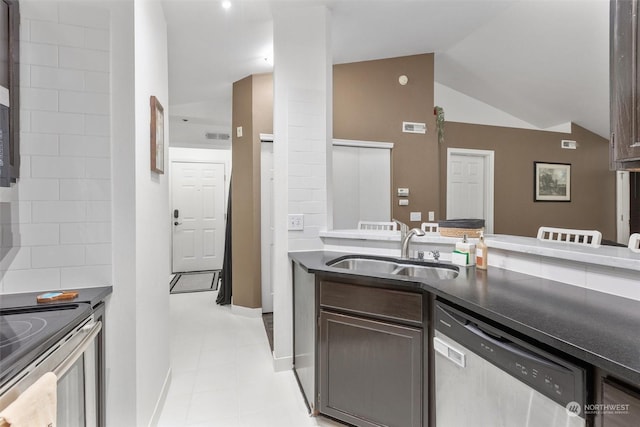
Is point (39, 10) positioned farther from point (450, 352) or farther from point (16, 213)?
point (450, 352)

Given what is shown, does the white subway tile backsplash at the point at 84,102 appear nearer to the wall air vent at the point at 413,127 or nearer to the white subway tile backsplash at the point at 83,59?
the white subway tile backsplash at the point at 83,59

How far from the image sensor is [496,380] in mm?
996

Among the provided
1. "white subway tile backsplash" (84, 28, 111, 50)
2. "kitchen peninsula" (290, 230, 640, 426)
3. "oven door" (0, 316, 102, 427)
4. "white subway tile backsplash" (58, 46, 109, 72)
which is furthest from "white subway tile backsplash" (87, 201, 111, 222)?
"kitchen peninsula" (290, 230, 640, 426)

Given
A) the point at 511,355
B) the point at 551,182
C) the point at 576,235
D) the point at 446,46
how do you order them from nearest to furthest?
the point at 511,355 → the point at 576,235 → the point at 446,46 → the point at 551,182

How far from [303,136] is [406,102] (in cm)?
221

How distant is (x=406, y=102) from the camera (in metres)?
4.00

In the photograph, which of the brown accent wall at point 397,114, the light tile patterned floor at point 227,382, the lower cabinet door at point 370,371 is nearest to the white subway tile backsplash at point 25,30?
the lower cabinet door at point 370,371

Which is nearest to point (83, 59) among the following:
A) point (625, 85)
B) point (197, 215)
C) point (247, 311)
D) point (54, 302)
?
point (54, 302)

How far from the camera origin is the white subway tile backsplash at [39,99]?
4.32 ft

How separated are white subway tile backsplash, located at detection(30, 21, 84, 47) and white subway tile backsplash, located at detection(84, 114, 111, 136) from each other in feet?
1.07

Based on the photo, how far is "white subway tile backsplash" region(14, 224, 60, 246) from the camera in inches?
52.1

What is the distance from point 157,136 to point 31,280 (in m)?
0.93

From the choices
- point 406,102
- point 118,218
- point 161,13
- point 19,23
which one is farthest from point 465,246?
point 406,102

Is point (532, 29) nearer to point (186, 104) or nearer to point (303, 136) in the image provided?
point (303, 136)
